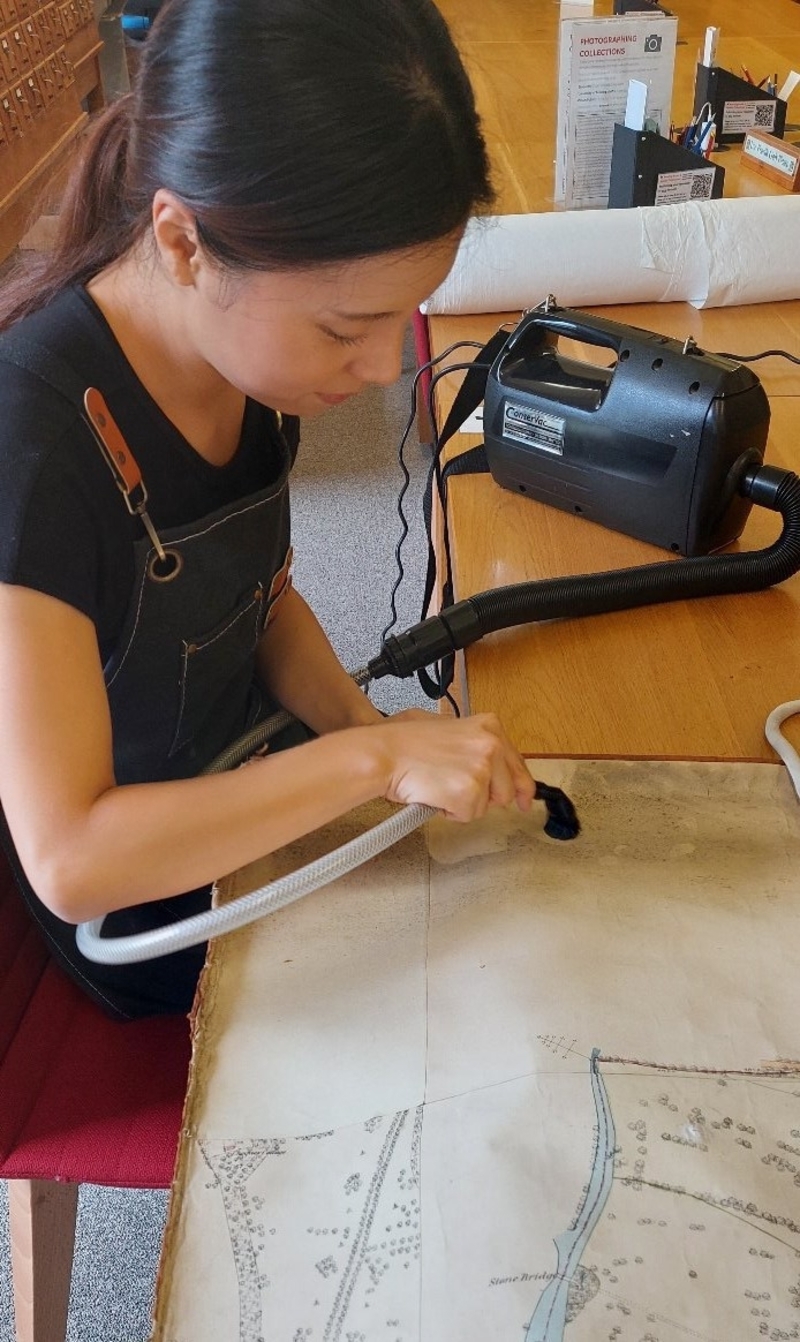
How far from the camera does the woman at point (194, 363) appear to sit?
0.62m

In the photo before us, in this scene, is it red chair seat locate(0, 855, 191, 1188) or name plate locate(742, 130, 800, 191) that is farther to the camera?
name plate locate(742, 130, 800, 191)

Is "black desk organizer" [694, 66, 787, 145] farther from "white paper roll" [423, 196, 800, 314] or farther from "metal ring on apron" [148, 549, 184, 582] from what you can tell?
"metal ring on apron" [148, 549, 184, 582]

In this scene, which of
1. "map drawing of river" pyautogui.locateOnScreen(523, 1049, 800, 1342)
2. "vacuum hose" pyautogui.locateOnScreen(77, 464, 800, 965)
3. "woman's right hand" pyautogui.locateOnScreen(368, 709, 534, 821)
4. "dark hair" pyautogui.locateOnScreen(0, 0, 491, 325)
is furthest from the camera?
"vacuum hose" pyautogui.locateOnScreen(77, 464, 800, 965)

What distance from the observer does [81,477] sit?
72 cm

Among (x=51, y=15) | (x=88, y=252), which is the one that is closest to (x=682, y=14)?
(x=51, y=15)

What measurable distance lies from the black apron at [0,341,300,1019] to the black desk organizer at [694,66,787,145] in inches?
53.2

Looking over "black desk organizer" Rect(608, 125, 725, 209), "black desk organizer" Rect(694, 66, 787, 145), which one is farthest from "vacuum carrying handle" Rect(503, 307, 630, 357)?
"black desk organizer" Rect(694, 66, 787, 145)

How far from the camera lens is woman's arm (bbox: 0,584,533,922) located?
0.67 meters

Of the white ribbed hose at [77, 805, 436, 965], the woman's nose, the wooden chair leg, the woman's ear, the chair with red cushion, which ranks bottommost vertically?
the wooden chair leg

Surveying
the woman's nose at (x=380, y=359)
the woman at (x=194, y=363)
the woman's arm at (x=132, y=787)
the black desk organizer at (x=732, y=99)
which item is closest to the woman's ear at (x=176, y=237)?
the woman at (x=194, y=363)

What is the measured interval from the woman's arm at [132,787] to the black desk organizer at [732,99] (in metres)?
1.59

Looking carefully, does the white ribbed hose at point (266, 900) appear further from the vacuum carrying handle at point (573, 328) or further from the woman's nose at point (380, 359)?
the vacuum carrying handle at point (573, 328)

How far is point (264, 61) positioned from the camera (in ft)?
1.99

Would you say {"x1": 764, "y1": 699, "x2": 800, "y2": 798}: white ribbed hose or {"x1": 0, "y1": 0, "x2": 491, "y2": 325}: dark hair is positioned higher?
{"x1": 0, "y1": 0, "x2": 491, "y2": 325}: dark hair
